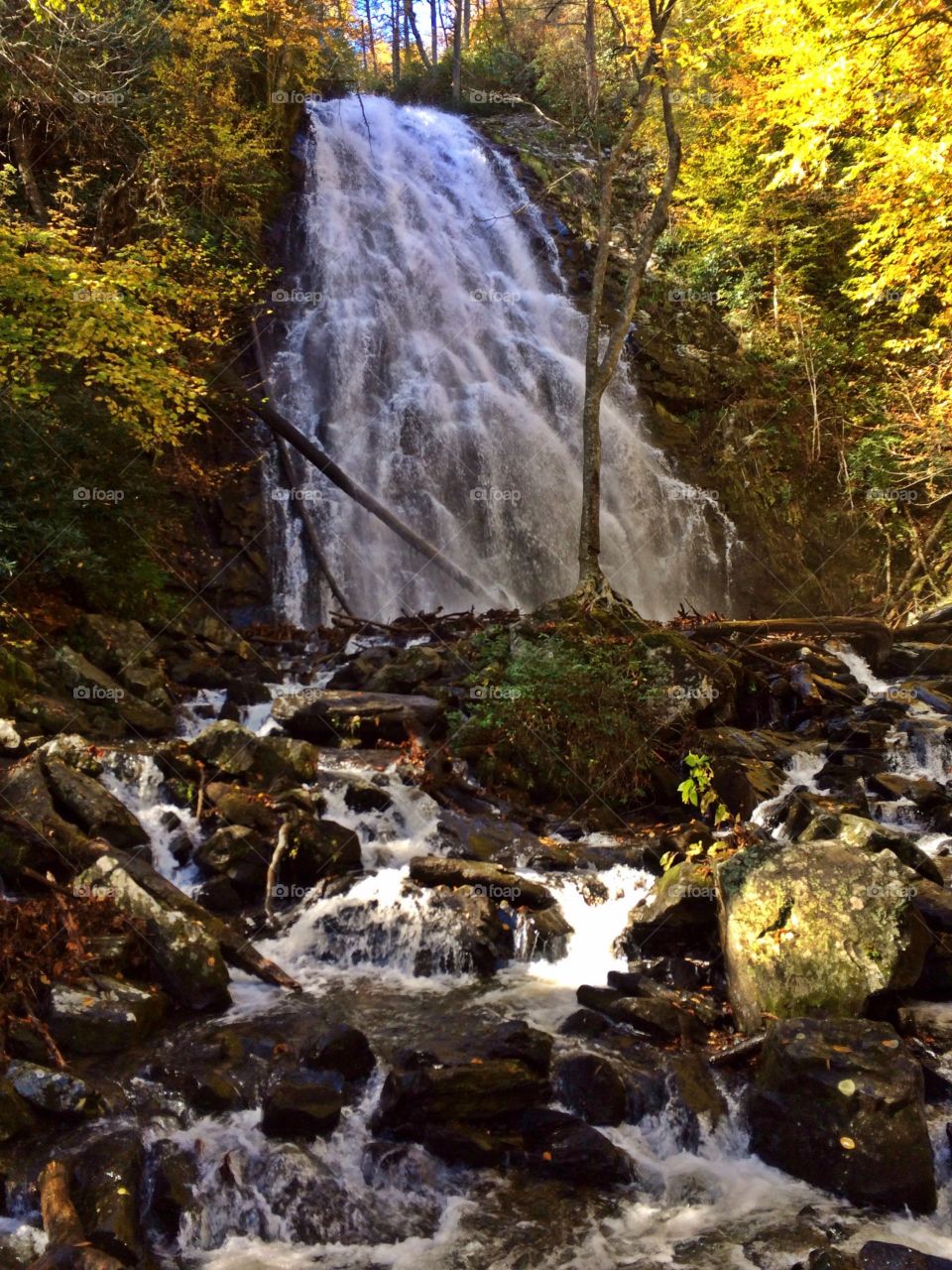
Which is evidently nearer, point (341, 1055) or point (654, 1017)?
point (341, 1055)

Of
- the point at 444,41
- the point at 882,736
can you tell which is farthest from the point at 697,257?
the point at 444,41

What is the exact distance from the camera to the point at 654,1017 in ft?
17.9

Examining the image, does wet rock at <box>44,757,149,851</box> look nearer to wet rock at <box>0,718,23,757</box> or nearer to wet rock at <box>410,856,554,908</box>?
wet rock at <box>0,718,23,757</box>

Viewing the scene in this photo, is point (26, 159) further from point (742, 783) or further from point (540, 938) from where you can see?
point (540, 938)

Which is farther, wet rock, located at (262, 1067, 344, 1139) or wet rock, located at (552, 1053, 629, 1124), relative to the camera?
Answer: wet rock, located at (552, 1053, 629, 1124)

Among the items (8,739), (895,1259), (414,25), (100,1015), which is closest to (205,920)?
(100,1015)

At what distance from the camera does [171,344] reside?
10.2 m

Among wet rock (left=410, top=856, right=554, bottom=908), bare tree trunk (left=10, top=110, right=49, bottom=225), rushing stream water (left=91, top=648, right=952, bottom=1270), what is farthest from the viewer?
bare tree trunk (left=10, top=110, right=49, bottom=225)

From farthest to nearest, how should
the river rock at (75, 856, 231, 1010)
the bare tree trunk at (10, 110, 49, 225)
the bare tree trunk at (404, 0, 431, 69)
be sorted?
the bare tree trunk at (404, 0, 431, 69), the bare tree trunk at (10, 110, 49, 225), the river rock at (75, 856, 231, 1010)

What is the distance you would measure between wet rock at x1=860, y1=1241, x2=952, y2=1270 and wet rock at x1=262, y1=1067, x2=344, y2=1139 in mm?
2476

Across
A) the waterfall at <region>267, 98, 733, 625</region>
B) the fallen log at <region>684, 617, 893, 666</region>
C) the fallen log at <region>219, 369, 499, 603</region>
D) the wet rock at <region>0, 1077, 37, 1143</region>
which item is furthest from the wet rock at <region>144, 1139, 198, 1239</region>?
the fallen log at <region>219, 369, 499, 603</region>

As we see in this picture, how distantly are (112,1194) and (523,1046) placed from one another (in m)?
2.10

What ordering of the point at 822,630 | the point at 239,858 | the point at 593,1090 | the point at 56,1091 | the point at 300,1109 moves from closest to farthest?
the point at 56,1091, the point at 300,1109, the point at 593,1090, the point at 239,858, the point at 822,630

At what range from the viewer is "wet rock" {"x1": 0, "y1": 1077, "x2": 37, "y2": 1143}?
4.23 meters
